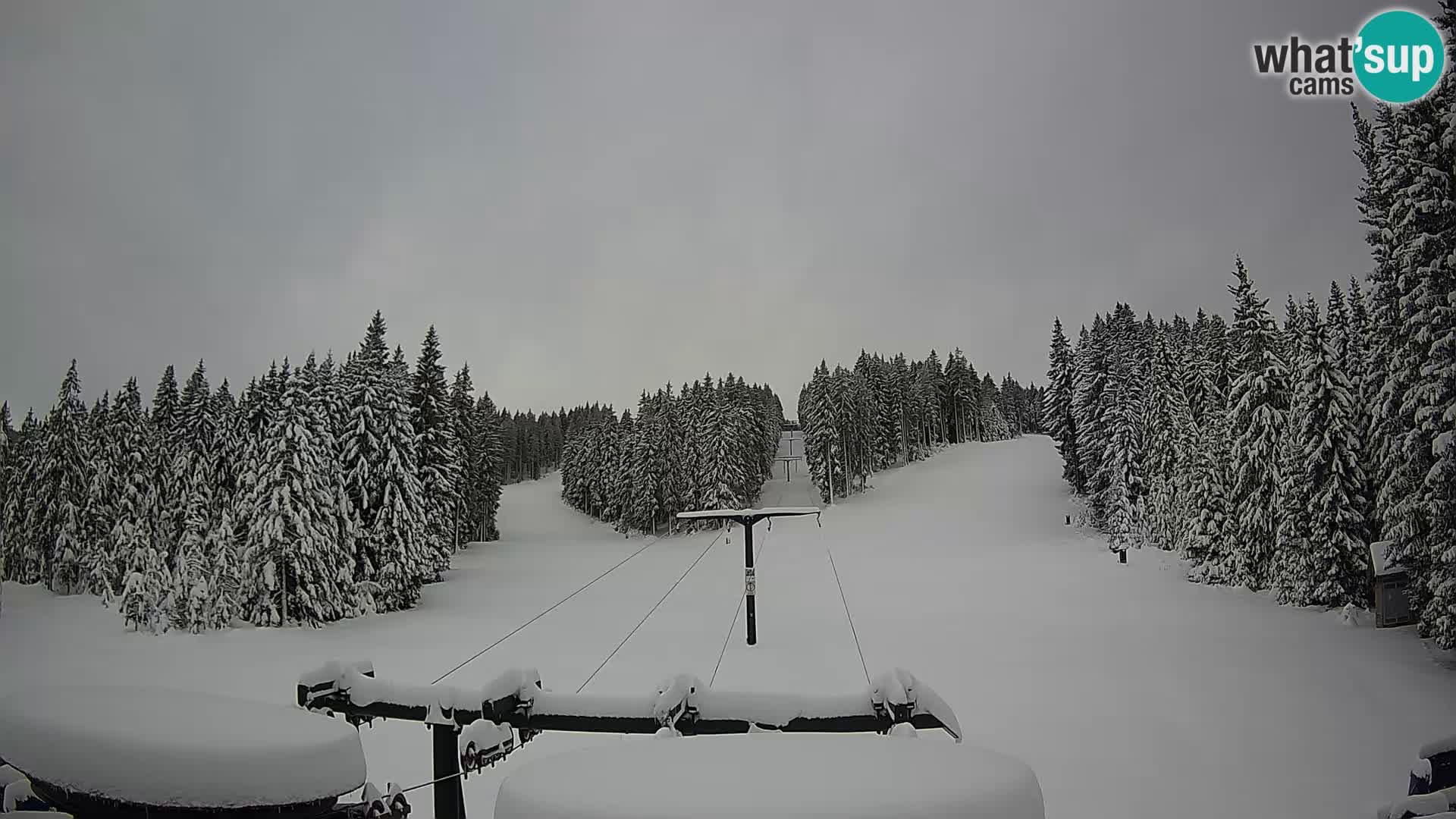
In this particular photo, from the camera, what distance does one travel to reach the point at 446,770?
4234 millimetres

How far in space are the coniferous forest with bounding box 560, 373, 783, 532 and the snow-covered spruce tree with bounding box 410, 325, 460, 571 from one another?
19924mm

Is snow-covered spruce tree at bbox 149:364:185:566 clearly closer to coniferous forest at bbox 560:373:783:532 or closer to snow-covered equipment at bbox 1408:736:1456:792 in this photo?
snow-covered equipment at bbox 1408:736:1456:792

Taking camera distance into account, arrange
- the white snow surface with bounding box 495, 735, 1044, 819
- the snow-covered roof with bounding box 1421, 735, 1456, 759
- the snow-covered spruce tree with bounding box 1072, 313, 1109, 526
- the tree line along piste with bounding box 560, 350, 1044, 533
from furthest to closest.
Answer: the tree line along piste with bounding box 560, 350, 1044, 533 → the snow-covered spruce tree with bounding box 1072, 313, 1109, 526 → the snow-covered roof with bounding box 1421, 735, 1456, 759 → the white snow surface with bounding box 495, 735, 1044, 819

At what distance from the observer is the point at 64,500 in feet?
38.4

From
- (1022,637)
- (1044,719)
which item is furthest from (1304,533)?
(1044,719)

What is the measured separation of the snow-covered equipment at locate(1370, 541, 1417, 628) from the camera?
14555mm

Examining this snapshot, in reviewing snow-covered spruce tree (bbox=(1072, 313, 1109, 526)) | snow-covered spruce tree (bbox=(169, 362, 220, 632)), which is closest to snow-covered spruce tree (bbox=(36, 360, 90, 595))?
snow-covered spruce tree (bbox=(169, 362, 220, 632))

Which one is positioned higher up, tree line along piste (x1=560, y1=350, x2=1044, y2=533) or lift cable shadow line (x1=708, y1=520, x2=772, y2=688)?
tree line along piste (x1=560, y1=350, x2=1044, y2=533)

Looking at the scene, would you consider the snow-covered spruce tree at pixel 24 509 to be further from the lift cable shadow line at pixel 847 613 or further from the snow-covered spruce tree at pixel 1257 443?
the snow-covered spruce tree at pixel 1257 443

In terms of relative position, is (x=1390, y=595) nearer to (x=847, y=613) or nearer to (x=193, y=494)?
(x=847, y=613)

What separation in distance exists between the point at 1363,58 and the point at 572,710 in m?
13.0

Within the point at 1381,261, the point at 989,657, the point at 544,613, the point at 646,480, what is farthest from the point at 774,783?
the point at 646,480

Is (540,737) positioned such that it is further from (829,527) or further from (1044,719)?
(829,527)

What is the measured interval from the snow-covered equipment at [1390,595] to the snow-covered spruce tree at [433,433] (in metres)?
31.9
